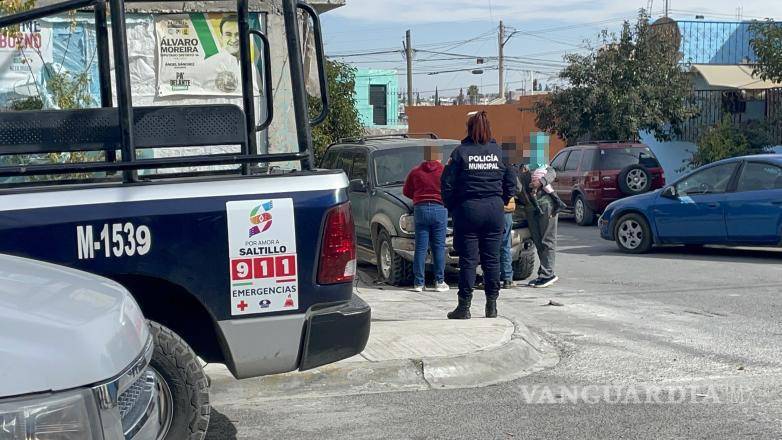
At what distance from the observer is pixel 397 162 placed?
13.0m

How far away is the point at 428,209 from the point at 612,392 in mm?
4836

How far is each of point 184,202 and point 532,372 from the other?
3.39m

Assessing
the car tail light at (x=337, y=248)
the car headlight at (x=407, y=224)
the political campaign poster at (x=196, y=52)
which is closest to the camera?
the car tail light at (x=337, y=248)

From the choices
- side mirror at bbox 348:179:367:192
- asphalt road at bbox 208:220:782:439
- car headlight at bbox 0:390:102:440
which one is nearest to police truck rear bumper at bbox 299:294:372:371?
asphalt road at bbox 208:220:782:439

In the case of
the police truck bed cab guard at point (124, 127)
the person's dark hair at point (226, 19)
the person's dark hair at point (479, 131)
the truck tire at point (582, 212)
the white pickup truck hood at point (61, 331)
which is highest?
the person's dark hair at point (226, 19)

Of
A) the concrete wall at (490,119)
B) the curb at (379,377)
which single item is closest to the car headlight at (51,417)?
the curb at (379,377)

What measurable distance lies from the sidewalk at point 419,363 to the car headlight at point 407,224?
3.31 m

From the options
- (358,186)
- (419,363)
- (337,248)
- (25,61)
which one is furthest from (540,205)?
(337,248)

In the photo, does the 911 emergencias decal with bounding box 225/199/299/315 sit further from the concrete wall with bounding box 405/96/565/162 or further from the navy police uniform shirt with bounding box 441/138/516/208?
the concrete wall with bounding box 405/96/565/162

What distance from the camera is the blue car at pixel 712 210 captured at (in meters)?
13.3

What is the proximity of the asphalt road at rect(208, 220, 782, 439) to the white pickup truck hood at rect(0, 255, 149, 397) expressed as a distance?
7.77ft

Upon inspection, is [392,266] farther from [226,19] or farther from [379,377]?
[379,377]

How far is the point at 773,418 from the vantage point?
5.80 metres

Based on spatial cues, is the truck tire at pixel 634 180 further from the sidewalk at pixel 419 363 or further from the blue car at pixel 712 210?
the sidewalk at pixel 419 363
